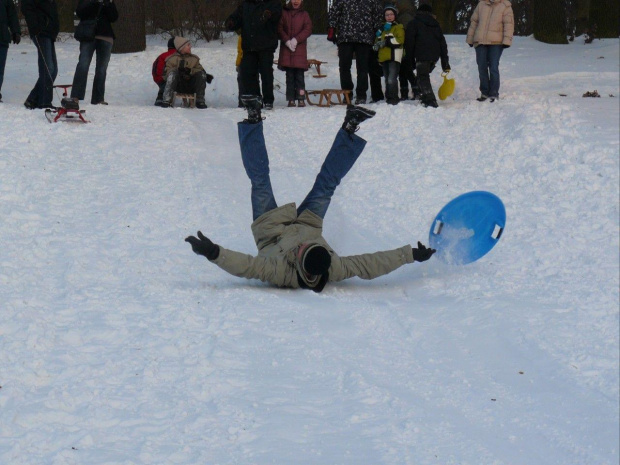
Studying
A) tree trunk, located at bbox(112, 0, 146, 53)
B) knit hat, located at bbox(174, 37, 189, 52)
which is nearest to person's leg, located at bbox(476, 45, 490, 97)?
knit hat, located at bbox(174, 37, 189, 52)

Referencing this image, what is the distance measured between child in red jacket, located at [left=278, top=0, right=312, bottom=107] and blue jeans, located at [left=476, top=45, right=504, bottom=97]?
2401 mm

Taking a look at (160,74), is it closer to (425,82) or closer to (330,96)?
(330,96)

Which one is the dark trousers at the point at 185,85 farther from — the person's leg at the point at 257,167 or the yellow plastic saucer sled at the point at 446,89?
the person's leg at the point at 257,167

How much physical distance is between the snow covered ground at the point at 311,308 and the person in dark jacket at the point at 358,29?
6.39 ft

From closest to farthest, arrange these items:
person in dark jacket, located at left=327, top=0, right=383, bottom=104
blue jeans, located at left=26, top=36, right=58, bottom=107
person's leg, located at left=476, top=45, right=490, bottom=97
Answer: blue jeans, located at left=26, top=36, right=58, bottom=107 < person's leg, located at left=476, top=45, right=490, bottom=97 < person in dark jacket, located at left=327, top=0, right=383, bottom=104

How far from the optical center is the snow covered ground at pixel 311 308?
3629 mm

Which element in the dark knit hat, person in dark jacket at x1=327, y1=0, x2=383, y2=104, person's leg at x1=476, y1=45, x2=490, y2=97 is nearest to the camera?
the dark knit hat

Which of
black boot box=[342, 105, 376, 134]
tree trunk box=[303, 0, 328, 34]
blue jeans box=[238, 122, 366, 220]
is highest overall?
tree trunk box=[303, 0, 328, 34]

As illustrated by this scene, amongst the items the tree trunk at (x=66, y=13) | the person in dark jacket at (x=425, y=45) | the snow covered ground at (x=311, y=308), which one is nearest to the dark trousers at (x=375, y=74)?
the person in dark jacket at (x=425, y=45)

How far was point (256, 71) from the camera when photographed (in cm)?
1133

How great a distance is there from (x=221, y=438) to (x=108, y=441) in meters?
0.46

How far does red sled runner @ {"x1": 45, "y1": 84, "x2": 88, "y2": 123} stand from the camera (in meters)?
9.47

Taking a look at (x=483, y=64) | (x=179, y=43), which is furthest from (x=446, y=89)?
(x=179, y=43)

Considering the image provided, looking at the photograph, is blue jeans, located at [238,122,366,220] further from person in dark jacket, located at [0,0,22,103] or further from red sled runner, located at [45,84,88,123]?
person in dark jacket, located at [0,0,22,103]
